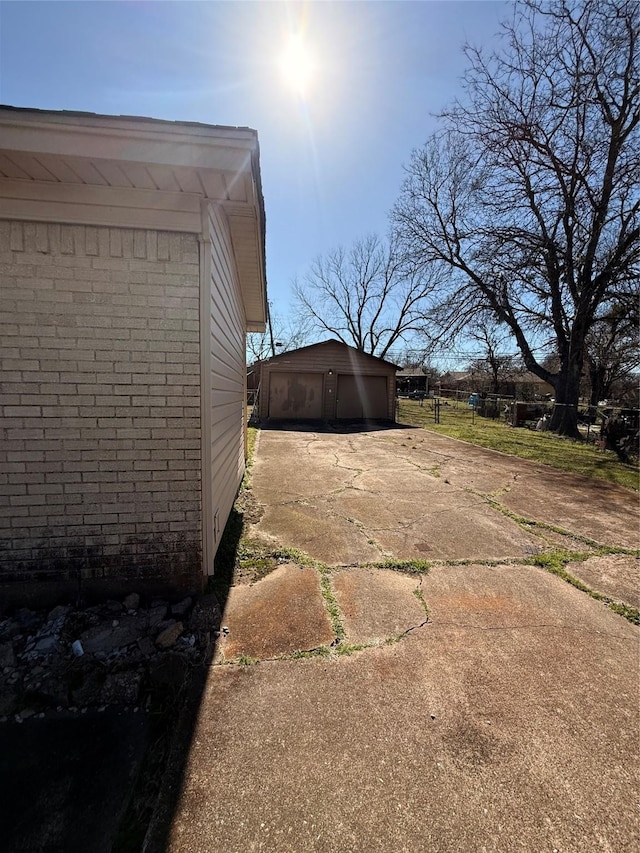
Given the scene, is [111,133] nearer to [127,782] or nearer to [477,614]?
[127,782]

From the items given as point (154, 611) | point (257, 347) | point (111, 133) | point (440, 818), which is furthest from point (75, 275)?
point (257, 347)

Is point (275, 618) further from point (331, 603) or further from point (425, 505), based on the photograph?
point (425, 505)

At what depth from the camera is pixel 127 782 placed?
149 cm

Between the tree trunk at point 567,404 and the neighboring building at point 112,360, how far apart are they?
1393 cm

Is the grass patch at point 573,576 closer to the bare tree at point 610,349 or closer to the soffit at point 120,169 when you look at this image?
the soffit at point 120,169

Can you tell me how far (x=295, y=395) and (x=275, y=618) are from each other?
1334cm

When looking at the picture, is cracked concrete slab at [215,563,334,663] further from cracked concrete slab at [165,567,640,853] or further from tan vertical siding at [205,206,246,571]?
tan vertical siding at [205,206,246,571]

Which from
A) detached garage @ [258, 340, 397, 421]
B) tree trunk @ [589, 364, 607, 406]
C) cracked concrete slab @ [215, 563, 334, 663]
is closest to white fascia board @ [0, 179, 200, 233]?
cracked concrete slab @ [215, 563, 334, 663]

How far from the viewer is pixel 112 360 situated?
2426mm

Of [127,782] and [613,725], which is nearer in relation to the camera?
[127,782]

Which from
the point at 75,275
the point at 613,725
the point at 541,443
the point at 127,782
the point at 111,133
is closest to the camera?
the point at 127,782

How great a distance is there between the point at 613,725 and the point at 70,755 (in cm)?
248

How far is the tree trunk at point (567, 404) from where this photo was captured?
1321 centimetres

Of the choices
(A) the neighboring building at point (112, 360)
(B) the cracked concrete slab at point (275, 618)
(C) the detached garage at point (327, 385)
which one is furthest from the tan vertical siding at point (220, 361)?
(C) the detached garage at point (327, 385)
